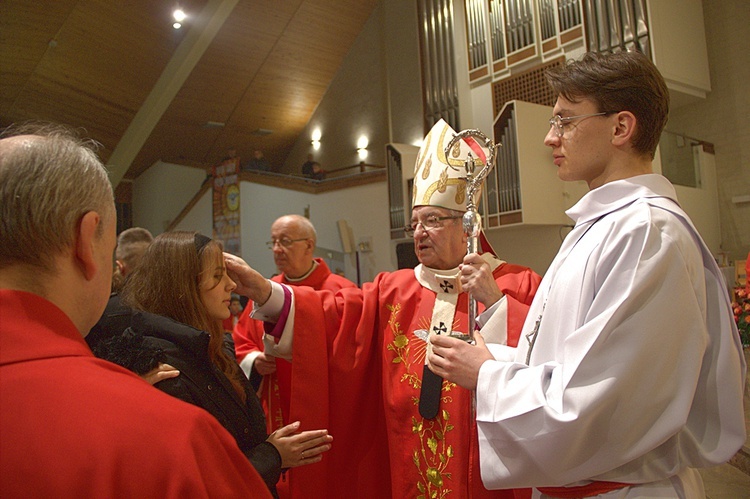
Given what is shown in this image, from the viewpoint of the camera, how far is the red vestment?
660 mm

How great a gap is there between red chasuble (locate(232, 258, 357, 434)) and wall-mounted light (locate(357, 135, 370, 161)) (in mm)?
7953

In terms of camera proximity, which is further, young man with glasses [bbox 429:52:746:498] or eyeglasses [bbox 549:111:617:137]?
eyeglasses [bbox 549:111:617:137]

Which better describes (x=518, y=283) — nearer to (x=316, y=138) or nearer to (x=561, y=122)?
(x=561, y=122)

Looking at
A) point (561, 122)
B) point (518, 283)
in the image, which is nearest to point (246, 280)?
point (518, 283)

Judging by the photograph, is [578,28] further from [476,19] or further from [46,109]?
[46,109]

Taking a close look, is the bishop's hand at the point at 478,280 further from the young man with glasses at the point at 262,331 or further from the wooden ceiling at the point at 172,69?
the wooden ceiling at the point at 172,69

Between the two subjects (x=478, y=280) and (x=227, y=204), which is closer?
(x=478, y=280)

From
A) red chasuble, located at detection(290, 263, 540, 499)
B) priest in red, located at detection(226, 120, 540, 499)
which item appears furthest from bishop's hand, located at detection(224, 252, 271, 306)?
red chasuble, located at detection(290, 263, 540, 499)

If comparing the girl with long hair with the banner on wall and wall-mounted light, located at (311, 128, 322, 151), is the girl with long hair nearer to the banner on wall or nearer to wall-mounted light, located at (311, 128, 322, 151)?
the banner on wall

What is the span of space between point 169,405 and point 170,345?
899 millimetres

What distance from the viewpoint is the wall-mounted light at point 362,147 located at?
39.4 ft

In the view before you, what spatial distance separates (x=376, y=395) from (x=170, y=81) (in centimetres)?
955

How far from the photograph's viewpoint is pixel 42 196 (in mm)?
783

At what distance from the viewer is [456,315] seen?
2.41 meters
